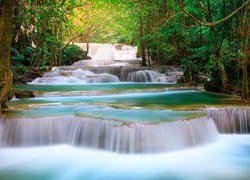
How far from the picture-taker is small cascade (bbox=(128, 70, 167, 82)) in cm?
1716

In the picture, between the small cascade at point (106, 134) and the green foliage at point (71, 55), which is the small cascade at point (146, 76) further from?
the small cascade at point (106, 134)

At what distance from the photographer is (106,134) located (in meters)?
6.27

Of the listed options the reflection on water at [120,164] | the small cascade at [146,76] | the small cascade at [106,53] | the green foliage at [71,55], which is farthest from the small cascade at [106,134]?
the small cascade at [106,53]

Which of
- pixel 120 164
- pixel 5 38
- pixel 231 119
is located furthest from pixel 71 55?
pixel 120 164

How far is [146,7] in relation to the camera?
1616 cm

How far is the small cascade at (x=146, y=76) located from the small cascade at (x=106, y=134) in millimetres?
10096

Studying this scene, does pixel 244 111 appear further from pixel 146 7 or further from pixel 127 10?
pixel 127 10

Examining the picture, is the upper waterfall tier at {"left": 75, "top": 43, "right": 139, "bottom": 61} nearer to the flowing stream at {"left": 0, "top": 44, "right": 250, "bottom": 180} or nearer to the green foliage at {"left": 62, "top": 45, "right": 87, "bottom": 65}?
the green foliage at {"left": 62, "top": 45, "right": 87, "bottom": 65}

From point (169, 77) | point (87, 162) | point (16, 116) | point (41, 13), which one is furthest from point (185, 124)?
point (169, 77)

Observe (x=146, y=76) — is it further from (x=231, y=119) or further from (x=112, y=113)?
(x=112, y=113)

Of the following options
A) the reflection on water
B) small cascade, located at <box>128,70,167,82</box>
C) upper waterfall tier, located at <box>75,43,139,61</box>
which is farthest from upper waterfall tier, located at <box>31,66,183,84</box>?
upper waterfall tier, located at <box>75,43,139,61</box>

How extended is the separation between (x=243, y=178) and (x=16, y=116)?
4.76 meters

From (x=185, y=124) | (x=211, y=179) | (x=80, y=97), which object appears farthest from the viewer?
(x=80, y=97)

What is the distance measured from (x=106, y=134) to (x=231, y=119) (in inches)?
133
